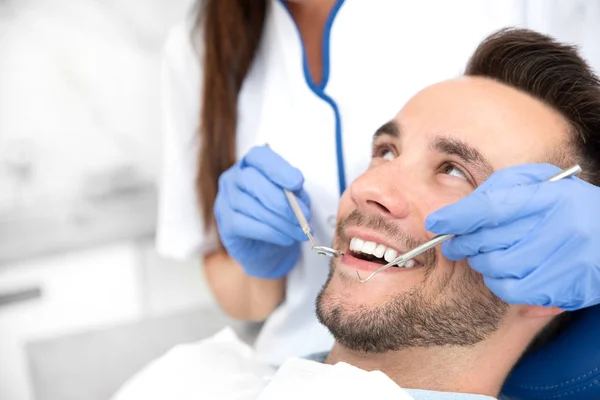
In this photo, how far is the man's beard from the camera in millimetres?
1103

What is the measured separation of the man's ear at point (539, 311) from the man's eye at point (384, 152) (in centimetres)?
34

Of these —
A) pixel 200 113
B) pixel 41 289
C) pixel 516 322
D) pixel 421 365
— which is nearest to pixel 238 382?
pixel 421 365

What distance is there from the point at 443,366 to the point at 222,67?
2.64 feet

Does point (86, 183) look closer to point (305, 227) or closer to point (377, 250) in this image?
point (305, 227)

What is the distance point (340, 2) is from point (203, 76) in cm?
38

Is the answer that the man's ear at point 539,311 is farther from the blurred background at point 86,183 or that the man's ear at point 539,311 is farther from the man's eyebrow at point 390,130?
the blurred background at point 86,183

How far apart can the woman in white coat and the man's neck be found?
31cm

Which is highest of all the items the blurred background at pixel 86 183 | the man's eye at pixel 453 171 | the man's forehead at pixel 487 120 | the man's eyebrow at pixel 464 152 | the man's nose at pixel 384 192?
the man's forehead at pixel 487 120

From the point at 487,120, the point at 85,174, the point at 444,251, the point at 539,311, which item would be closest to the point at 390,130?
the point at 487,120

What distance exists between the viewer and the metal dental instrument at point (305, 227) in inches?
46.3

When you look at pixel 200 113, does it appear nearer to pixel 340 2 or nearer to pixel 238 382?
pixel 340 2

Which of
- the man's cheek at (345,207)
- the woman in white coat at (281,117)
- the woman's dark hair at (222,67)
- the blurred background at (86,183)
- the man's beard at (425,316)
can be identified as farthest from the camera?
the blurred background at (86,183)

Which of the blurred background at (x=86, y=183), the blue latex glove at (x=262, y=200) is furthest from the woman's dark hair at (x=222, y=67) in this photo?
the blurred background at (x=86, y=183)

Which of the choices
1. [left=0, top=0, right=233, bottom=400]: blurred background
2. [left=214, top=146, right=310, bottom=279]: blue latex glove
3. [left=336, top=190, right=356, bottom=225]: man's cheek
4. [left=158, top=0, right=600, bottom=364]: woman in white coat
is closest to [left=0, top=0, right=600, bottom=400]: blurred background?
[left=0, top=0, right=233, bottom=400]: blurred background
